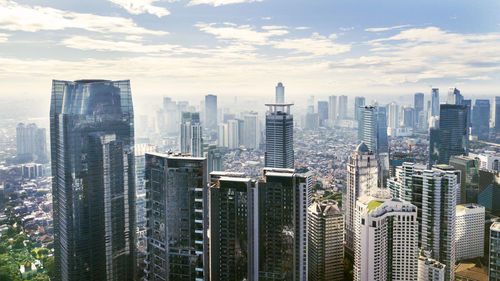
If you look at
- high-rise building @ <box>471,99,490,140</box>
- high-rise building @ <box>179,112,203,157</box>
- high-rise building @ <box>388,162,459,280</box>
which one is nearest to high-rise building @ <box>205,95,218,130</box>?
high-rise building @ <box>179,112,203,157</box>

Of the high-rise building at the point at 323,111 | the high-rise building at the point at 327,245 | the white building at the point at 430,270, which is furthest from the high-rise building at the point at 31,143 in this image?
the high-rise building at the point at 323,111

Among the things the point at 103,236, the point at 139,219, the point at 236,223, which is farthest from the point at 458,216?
the point at 103,236

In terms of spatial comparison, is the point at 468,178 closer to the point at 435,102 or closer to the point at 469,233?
the point at 469,233

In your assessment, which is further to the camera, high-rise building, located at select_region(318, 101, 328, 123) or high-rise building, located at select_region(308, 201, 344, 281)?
high-rise building, located at select_region(318, 101, 328, 123)

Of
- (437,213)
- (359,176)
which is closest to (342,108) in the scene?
(359,176)

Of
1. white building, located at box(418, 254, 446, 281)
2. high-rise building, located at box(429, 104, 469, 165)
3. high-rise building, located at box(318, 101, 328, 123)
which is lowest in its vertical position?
white building, located at box(418, 254, 446, 281)

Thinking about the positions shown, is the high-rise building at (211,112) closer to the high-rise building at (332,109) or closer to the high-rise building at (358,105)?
the high-rise building at (332,109)

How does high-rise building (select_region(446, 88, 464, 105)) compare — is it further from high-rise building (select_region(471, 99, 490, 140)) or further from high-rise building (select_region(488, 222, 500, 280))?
high-rise building (select_region(488, 222, 500, 280))

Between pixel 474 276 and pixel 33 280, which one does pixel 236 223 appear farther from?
pixel 474 276
